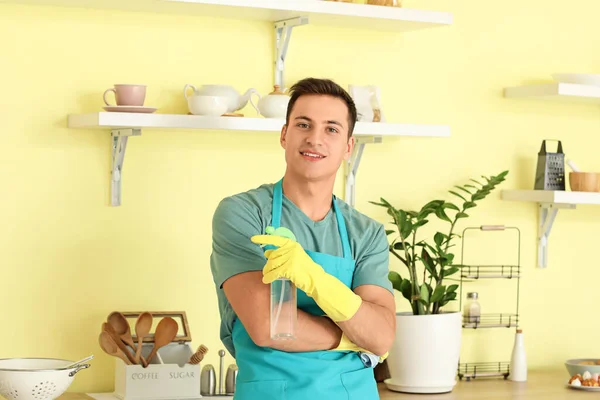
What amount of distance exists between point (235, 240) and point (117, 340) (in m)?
0.74

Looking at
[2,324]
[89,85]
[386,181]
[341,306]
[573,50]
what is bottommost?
[2,324]

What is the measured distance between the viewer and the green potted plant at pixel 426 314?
9.25ft

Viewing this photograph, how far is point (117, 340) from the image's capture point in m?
2.56

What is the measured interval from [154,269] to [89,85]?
54cm

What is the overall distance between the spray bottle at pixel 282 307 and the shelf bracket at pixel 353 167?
1.08m

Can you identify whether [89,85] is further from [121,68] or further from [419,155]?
[419,155]

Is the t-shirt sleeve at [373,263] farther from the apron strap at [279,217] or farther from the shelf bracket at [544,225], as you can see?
the shelf bracket at [544,225]

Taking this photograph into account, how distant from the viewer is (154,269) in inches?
108

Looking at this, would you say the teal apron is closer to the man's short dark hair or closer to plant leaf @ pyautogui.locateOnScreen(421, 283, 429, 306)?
the man's short dark hair

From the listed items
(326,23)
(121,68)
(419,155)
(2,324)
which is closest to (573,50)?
(419,155)

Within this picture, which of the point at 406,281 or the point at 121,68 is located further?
the point at 406,281

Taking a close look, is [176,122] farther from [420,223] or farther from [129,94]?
[420,223]

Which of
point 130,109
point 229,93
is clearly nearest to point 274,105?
point 229,93

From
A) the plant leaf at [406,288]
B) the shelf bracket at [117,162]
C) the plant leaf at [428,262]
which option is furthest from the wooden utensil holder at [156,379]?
the plant leaf at [428,262]
